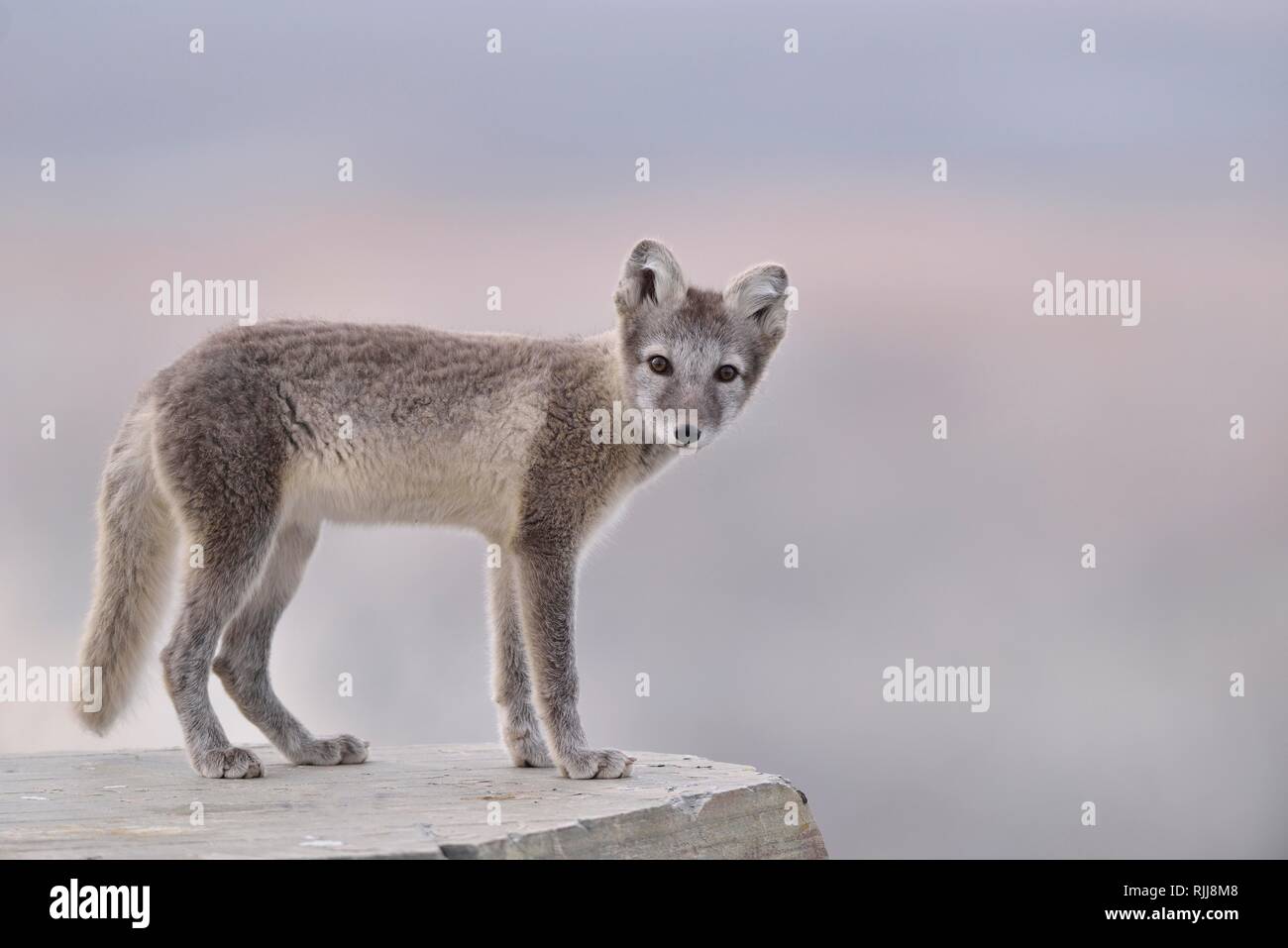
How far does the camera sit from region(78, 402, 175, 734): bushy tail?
551 cm

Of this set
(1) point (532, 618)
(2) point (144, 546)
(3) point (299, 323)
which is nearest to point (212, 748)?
(2) point (144, 546)

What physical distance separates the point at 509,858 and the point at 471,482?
6.17ft

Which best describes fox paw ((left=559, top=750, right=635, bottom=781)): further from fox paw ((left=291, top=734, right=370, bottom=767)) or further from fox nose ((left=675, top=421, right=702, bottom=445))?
fox nose ((left=675, top=421, right=702, bottom=445))

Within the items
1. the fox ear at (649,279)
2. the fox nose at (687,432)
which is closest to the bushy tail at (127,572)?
Result: the fox ear at (649,279)

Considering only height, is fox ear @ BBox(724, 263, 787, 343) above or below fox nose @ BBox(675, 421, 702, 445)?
above

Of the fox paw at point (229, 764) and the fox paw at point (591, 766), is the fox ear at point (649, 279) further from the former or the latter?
the fox paw at point (229, 764)

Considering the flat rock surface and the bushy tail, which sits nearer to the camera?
the flat rock surface

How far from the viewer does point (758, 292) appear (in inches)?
214

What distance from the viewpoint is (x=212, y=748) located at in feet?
17.1

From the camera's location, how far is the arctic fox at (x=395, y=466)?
203 inches

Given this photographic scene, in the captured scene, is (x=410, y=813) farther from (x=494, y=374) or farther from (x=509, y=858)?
(x=494, y=374)

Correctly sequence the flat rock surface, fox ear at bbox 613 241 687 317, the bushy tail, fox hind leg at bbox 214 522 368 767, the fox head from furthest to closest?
fox hind leg at bbox 214 522 368 767 → the bushy tail → fox ear at bbox 613 241 687 317 → the fox head → the flat rock surface

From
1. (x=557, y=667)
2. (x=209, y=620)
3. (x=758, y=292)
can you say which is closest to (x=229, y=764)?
(x=209, y=620)

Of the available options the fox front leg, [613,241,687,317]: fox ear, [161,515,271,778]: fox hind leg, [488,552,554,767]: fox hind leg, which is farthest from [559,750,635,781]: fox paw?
[613,241,687,317]: fox ear
